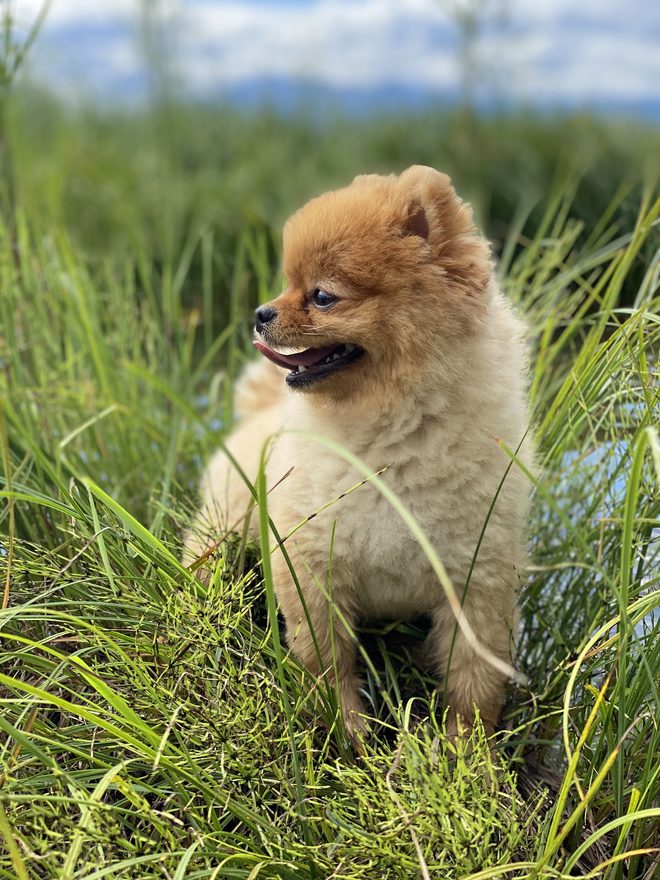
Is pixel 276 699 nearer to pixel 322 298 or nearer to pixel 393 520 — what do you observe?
pixel 393 520

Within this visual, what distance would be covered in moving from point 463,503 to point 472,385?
9.8 inches

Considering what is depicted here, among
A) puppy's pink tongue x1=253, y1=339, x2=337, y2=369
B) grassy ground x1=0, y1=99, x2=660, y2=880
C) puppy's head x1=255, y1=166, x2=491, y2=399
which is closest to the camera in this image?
grassy ground x1=0, y1=99, x2=660, y2=880

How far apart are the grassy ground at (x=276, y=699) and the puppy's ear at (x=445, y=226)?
43 centimetres

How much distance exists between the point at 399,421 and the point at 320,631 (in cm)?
52

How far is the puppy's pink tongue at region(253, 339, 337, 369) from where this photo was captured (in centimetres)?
190

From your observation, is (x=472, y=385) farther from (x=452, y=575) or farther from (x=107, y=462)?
(x=107, y=462)

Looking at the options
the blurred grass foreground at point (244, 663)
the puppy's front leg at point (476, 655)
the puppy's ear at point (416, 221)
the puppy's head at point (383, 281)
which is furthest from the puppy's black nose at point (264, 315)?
the puppy's front leg at point (476, 655)

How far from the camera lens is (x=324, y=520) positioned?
1926mm

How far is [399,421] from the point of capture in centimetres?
188

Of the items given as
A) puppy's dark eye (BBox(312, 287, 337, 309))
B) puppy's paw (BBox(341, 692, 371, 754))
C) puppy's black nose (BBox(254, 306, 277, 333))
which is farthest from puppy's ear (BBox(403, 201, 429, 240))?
puppy's paw (BBox(341, 692, 371, 754))

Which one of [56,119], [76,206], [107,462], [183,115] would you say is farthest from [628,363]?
[56,119]

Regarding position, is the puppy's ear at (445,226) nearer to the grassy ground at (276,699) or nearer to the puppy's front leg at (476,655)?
the grassy ground at (276,699)

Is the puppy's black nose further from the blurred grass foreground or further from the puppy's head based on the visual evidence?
the blurred grass foreground

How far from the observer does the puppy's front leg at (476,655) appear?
197 centimetres
